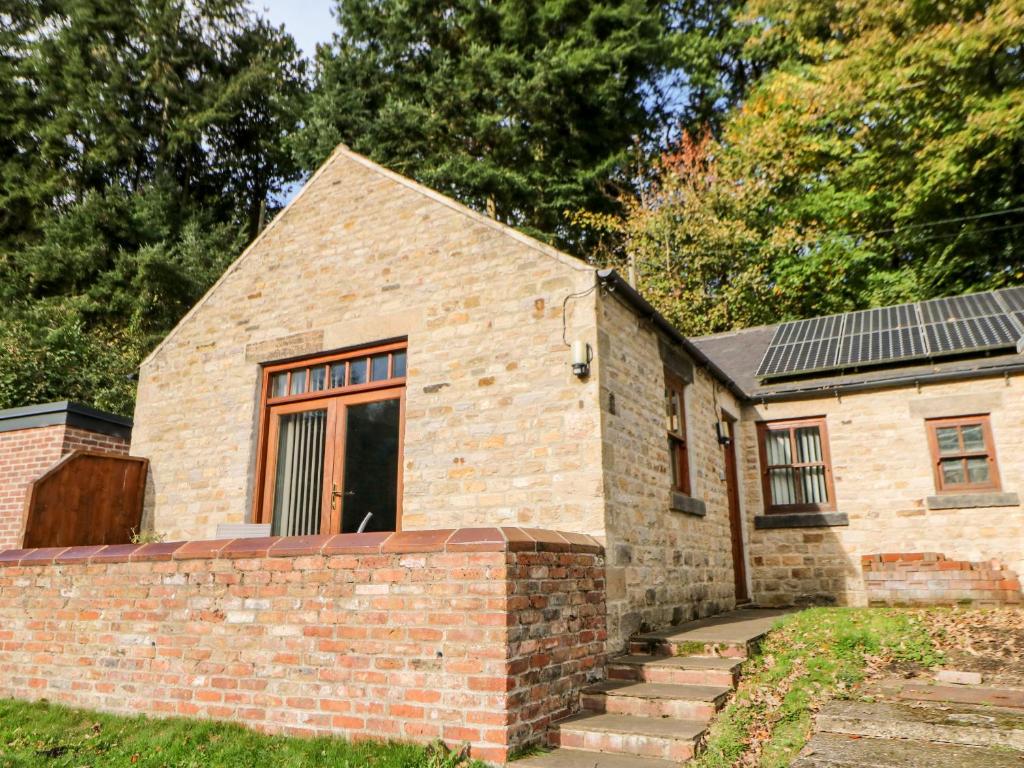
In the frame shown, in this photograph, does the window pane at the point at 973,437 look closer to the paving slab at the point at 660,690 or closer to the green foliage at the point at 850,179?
the paving slab at the point at 660,690

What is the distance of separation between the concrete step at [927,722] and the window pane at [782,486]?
665 centimetres

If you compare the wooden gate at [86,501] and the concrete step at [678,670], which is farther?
the wooden gate at [86,501]

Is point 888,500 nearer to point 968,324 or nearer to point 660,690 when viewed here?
point 968,324

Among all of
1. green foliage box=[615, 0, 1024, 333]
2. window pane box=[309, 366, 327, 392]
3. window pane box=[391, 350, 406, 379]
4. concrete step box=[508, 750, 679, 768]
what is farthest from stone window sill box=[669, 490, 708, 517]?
green foliage box=[615, 0, 1024, 333]

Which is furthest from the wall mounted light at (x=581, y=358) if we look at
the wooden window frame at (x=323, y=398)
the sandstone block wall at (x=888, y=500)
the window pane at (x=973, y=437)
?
the window pane at (x=973, y=437)

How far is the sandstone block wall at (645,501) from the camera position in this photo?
655 cm

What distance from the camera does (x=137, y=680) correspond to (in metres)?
5.81

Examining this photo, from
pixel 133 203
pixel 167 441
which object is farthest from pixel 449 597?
pixel 133 203

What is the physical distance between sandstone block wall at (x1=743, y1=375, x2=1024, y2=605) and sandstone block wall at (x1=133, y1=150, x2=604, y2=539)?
6.25 m

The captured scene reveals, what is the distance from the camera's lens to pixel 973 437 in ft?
34.6

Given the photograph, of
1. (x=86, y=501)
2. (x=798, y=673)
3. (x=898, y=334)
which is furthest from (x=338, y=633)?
→ (x=898, y=334)

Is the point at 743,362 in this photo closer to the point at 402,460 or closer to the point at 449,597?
the point at 402,460

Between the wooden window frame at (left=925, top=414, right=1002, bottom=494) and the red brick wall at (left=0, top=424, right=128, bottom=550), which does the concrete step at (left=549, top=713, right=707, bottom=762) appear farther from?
the red brick wall at (left=0, top=424, right=128, bottom=550)

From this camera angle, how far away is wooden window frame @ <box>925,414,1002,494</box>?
10.3 meters
